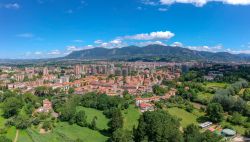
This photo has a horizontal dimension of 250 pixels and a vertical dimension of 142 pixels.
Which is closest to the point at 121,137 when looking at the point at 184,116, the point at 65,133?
the point at 65,133

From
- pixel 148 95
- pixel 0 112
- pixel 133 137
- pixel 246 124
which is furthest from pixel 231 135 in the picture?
pixel 0 112

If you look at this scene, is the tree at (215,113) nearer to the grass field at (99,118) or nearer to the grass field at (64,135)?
the grass field at (99,118)

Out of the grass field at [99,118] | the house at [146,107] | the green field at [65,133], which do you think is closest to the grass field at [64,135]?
the green field at [65,133]

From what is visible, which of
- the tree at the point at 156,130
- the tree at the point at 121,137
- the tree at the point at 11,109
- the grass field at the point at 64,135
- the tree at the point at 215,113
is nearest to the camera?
the tree at the point at 121,137

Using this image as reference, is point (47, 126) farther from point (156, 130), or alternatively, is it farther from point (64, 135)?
point (156, 130)

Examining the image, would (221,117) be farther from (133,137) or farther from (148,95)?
(148,95)

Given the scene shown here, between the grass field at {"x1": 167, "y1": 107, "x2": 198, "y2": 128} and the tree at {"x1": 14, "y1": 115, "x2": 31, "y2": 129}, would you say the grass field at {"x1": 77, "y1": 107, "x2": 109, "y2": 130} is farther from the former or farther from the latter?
the grass field at {"x1": 167, "y1": 107, "x2": 198, "y2": 128}
